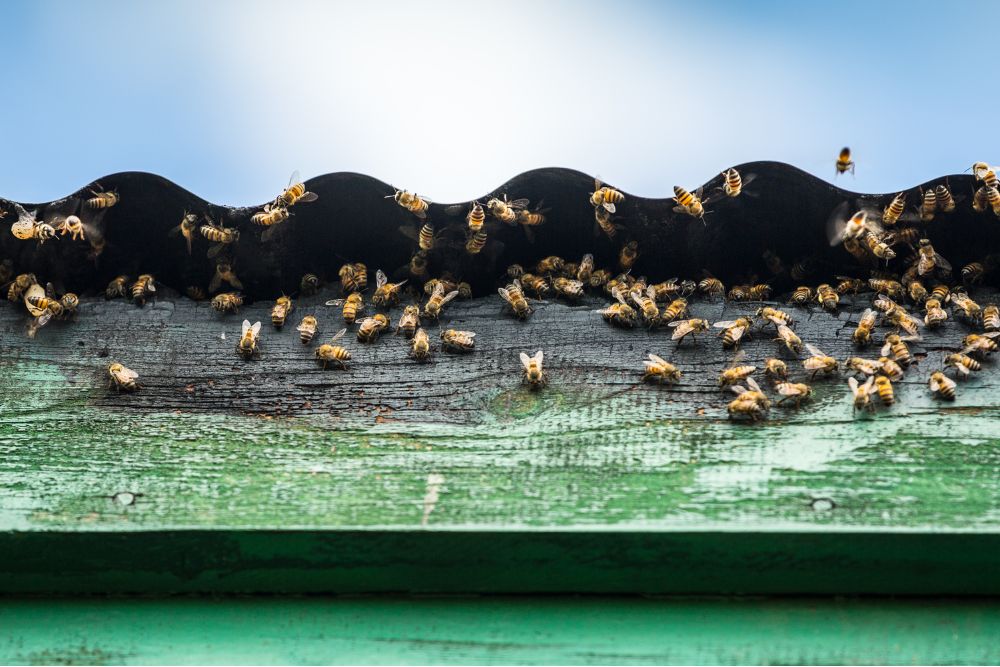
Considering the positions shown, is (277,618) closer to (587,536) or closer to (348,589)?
(348,589)

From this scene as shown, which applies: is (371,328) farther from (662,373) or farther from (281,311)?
(662,373)

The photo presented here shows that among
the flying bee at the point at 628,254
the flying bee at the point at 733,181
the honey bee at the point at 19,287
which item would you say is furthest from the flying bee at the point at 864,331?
the honey bee at the point at 19,287

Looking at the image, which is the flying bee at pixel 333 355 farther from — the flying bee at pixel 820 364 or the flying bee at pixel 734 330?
the flying bee at pixel 820 364

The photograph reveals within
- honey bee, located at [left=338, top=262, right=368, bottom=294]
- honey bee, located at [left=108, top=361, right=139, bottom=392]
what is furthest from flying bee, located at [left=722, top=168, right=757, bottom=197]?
honey bee, located at [left=108, top=361, right=139, bottom=392]

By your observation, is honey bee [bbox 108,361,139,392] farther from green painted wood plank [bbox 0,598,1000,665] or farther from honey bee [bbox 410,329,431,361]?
honey bee [bbox 410,329,431,361]

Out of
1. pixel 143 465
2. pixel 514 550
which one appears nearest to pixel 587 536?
pixel 514 550
